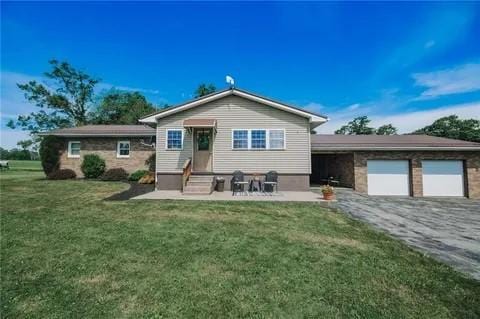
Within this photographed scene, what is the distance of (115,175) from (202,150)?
7.18 metres

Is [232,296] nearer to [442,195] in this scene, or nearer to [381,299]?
[381,299]

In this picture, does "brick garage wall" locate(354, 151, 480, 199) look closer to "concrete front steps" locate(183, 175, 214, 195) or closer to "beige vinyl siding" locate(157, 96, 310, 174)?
"beige vinyl siding" locate(157, 96, 310, 174)

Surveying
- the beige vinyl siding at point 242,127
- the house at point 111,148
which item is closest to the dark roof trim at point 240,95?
the beige vinyl siding at point 242,127

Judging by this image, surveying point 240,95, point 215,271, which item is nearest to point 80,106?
point 240,95

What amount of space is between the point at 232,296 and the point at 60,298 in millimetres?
2239

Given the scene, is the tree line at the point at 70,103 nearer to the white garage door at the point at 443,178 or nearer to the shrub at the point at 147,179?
the shrub at the point at 147,179

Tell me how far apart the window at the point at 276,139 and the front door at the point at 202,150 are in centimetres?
344

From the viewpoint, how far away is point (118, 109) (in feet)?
115

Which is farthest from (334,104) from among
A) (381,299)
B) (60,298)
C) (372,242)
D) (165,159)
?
(60,298)

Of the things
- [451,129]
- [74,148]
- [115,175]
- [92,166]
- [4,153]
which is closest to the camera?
[115,175]

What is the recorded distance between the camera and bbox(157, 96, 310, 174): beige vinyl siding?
12.7 meters

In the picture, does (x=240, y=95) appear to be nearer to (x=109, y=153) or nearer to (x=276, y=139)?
(x=276, y=139)

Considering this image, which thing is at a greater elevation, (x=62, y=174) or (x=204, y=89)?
(x=204, y=89)

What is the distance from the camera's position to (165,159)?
12.9 m
